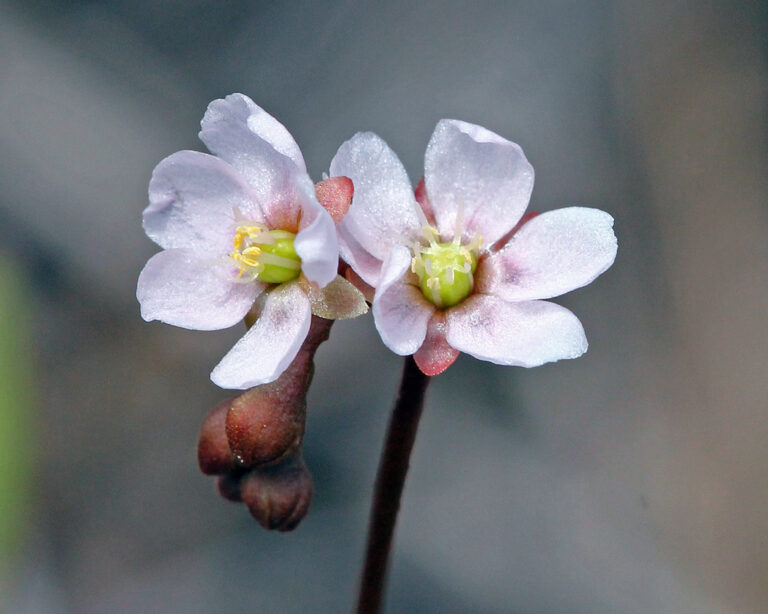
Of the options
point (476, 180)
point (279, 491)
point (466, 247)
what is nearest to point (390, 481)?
point (279, 491)

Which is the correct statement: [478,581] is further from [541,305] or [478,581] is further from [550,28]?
[550,28]

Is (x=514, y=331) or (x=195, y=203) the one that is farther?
(x=195, y=203)

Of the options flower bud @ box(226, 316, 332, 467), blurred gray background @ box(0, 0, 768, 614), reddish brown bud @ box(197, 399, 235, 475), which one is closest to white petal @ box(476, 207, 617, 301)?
flower bud @ box(226, 316, 332, 467)

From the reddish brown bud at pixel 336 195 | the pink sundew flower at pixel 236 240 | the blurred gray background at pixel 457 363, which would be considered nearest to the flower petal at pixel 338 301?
the pink sundew flower at pixel 236 240

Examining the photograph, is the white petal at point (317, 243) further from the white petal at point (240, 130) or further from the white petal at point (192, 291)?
the white petal at point (192, 291)

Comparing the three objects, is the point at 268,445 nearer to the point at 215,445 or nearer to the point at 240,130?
the point at 215,445

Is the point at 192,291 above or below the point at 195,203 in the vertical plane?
below

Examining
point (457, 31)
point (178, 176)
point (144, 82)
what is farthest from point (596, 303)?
point (178, 176)
